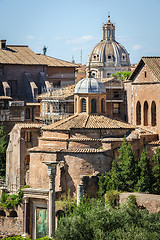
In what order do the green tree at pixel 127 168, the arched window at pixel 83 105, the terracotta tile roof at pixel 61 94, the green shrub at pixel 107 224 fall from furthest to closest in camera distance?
the terracotta tile roof at pixel 61 94 → the arched window at pixel 83 105 → the green tree at pixel 127 168 → the green shrub at pixel 107 224

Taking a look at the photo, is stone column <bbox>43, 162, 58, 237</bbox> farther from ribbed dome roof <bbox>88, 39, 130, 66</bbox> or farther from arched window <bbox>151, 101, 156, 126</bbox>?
ribbed dome roof <bbox>88, 39, 130, 66</bbox>

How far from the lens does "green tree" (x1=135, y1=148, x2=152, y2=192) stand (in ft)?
89.7

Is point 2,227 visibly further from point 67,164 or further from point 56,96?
point 56,96

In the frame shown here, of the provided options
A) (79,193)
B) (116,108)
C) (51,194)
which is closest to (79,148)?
(79,193)

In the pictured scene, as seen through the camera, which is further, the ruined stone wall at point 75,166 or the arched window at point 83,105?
the arched window at point 83,105

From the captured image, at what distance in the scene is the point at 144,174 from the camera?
27781 millimetres

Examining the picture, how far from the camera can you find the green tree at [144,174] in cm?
2733

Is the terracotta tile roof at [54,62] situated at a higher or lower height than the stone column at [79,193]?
higher

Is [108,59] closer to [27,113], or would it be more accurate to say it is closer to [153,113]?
[27,113]

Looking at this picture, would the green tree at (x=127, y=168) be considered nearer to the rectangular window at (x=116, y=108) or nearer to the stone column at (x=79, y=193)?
the stone column at (x=79, y=193)

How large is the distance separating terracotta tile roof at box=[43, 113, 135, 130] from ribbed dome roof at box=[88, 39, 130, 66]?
51808mm

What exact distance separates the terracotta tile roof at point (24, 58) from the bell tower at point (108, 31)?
35.7 m

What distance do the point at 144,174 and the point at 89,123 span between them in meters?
4.75

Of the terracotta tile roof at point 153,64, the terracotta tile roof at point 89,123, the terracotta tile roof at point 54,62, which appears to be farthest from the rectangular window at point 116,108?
the terracotta tile roof at point 54,62
